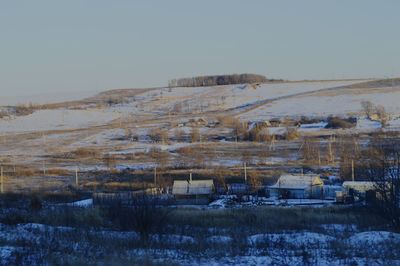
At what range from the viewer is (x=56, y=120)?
95062mm

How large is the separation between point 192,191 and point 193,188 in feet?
0.60

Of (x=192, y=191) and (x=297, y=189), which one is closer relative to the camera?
(x=192, y=191)

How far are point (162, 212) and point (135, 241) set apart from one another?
6.09 ft

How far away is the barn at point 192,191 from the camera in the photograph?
1496 inches

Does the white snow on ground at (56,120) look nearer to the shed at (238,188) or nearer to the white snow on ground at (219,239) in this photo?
A: the shed at (238,188)

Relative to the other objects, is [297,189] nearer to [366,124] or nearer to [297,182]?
[297,182]

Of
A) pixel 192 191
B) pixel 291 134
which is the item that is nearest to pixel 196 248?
pixel 192 191

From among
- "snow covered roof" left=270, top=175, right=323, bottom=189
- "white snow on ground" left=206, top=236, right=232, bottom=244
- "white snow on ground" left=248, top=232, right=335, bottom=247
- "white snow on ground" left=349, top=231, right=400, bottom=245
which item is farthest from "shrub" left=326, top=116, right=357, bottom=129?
"white snow on ground" left=206, top=236, right=232, bottom=244

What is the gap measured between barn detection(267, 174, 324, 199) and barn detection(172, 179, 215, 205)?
3686mm

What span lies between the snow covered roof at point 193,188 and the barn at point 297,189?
3.66m

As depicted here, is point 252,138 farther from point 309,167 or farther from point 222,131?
point 309,167

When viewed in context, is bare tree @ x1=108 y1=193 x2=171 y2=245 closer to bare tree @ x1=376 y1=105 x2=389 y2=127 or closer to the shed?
the shed

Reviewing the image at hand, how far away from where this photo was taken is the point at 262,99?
4033 inches

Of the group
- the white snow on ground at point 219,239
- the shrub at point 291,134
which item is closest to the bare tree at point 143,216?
the white snow on ground at point 219,239
